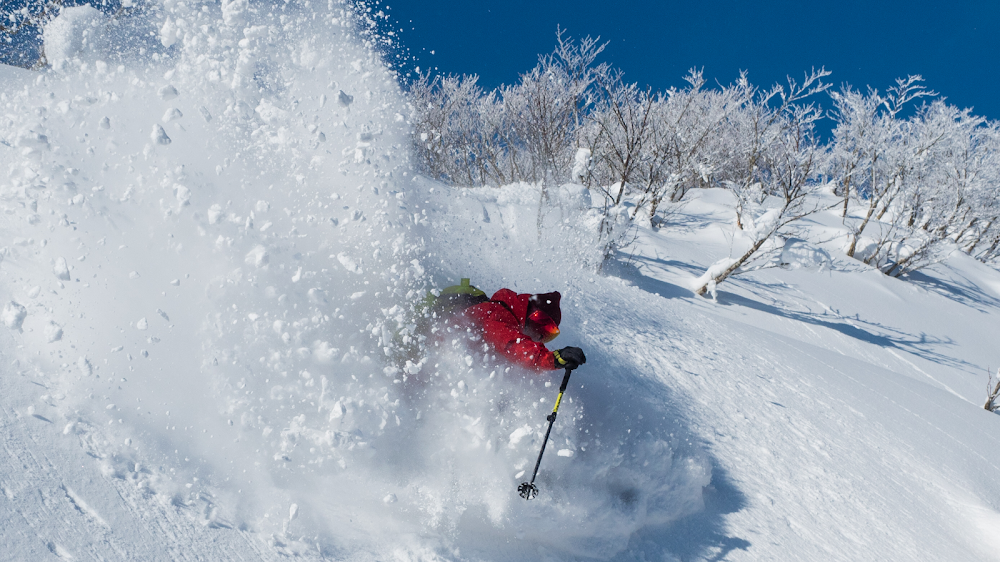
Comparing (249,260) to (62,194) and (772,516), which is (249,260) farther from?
(772,516)

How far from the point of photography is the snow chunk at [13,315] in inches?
83.7

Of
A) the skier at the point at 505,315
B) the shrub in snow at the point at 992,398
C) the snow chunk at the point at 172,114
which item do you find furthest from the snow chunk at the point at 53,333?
the shrub in snow at the point at 992,398

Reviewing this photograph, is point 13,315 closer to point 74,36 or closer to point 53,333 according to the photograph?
point 53,333

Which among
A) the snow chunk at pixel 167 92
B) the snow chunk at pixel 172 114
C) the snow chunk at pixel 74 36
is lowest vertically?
the snow chunk at pixel 172 114

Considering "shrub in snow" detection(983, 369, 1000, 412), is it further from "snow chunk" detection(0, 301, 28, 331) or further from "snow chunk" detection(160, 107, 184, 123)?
"snow chunk" detection(0, 301, 28, 331)

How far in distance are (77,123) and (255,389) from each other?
1.90 meters

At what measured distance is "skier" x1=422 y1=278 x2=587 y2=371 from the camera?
2.82 metres

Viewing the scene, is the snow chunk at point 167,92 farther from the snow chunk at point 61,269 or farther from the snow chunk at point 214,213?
the snow chunk at point 61,269

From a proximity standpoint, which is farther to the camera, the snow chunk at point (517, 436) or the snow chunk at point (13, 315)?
the snow chunk at point (517, 436)

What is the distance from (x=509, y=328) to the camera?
287cm

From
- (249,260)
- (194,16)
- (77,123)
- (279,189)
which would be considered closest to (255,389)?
(249,260)

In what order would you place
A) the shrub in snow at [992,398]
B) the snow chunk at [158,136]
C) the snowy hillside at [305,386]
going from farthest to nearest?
the shrub in snow at [992,398]
the snow chunk at [158,136]
the snowy hillside at [305,386]

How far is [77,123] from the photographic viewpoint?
9.18 feet

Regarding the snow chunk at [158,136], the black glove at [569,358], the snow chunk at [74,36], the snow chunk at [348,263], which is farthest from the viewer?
the snow chunk at [74,36]
